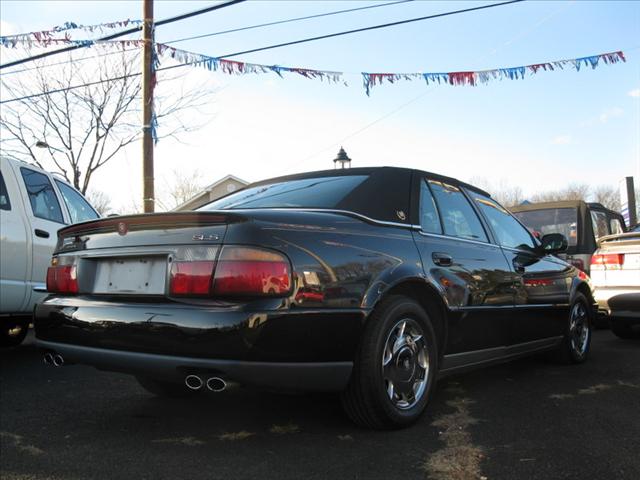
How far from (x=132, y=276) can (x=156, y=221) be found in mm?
301

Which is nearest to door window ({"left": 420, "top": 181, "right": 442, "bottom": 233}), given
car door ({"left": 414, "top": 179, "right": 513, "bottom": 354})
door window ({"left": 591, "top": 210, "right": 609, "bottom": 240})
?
car door ({"left": 414, "top": 179, "right": 513, "bottom": 354})

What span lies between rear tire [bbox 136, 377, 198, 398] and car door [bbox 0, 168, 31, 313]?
1.80m

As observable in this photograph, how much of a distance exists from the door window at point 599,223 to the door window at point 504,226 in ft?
13.7

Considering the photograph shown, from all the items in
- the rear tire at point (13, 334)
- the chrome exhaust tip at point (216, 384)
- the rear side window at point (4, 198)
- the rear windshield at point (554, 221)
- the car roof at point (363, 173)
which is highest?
the rear side window at point (4, 198)

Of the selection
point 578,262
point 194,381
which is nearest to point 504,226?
point 194,381

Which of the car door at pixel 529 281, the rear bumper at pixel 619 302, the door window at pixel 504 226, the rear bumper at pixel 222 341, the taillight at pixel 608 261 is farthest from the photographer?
the taillight at pixel 608 261

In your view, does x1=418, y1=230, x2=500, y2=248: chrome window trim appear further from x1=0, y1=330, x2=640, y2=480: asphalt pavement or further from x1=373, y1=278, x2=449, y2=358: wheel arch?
x1=0, y1=330, x2=640, y2=480: asphalt pavement

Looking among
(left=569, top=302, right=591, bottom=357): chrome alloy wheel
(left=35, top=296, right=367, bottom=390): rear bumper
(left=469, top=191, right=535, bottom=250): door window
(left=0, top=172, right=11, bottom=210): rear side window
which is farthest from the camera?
(left=569, top=302, right=591, bottom=357): chrome alloy wheel

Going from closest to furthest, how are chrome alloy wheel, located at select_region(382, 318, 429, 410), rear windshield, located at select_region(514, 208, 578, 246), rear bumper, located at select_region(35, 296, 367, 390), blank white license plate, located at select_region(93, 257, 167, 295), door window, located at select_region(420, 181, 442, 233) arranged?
rear bumper, located at select_region(35, 296, 367, 390), blank white license plate, located at select_region(93, 257, 167, 295), chrome alloy wheel, located at select_region(382, 318, 429, 410), door window, located at select_region(420, 181, 442, 233), rear windshield, located at select_region(514, 208, 578, 246)

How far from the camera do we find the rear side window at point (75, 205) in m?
5.87

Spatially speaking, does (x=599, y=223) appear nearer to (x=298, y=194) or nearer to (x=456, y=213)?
(x=456, y=213)

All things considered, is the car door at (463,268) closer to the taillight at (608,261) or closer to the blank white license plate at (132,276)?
the blank white license plate at (132,276)

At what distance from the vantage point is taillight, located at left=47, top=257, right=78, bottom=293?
3.05 m

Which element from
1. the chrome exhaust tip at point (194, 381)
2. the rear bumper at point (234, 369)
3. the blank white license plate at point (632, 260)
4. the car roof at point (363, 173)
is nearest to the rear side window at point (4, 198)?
the car roof at point (363, 173)
